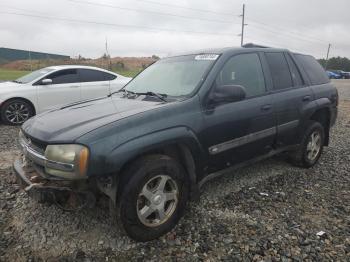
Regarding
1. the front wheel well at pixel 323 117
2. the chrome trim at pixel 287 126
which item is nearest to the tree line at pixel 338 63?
the front wheel well at pixel 323 117

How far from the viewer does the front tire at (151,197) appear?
2614 millimetres

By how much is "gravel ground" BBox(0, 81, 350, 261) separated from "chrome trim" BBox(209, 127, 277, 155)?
27.5 inches

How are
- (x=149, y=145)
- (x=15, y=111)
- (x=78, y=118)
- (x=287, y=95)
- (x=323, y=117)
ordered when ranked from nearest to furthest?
1. (x=149, y=145)
2. (x=78, y=118)
3. (x=287, y=95)
4. (x=323, y=117)
5. (x=15, y=111)

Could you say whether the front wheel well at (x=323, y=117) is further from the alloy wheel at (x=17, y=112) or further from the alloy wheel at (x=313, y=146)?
the alloy wheel at (x=17, y=112)

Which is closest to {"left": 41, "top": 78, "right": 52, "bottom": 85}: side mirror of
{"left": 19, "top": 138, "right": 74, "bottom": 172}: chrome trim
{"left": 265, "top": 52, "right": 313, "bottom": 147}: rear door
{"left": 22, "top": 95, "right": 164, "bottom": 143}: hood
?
{"left": 22, "top": 95, "right": 164, "bottom": 143}: hood

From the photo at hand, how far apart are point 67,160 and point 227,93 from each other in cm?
165

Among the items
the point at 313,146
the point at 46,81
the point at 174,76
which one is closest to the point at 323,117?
the point at 313,146

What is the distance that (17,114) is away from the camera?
7.78 metres

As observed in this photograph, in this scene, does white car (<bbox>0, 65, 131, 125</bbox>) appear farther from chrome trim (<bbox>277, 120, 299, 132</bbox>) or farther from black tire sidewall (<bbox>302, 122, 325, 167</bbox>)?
black tire sidewall (<bbox>302, 122, 325, 167</bbox>)

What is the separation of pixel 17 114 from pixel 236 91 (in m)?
6.48

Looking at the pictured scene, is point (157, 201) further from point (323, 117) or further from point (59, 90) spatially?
point (59, 90)

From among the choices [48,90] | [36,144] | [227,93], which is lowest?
[36,144]

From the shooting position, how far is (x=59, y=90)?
8.10 metres

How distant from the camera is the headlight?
2.40 m
